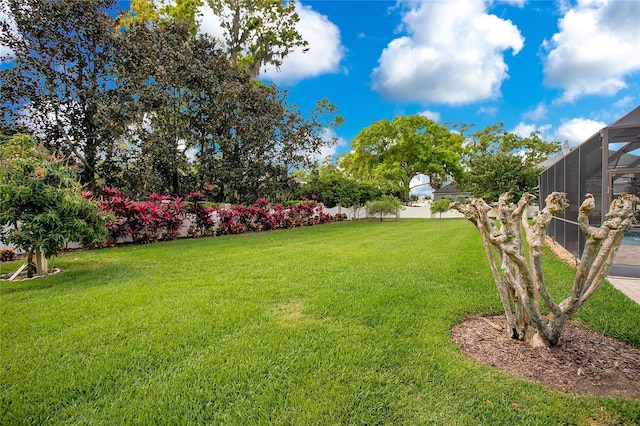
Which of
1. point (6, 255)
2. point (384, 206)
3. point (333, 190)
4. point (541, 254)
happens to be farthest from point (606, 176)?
point (333, 190)

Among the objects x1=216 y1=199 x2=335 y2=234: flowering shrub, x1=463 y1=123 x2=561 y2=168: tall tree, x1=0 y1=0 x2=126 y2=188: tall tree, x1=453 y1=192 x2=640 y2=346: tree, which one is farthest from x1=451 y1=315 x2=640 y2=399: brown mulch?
x1=463 y1=123 x2=561 y2=168: tall tree

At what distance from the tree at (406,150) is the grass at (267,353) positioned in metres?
26.5

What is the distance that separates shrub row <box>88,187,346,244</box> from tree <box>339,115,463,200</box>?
A: 718 inches

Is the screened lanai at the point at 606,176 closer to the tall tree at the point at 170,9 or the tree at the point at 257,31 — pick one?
the tree at the point at 257,31

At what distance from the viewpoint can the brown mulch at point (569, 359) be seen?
2125mm

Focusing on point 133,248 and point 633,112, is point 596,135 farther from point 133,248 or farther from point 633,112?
point 133,248

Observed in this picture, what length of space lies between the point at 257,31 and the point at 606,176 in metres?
16.8

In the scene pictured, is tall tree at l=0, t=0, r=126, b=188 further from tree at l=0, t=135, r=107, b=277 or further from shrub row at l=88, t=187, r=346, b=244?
tree at l=0, t=135, r=107, b=277

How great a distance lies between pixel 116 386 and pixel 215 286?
230cm

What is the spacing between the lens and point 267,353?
97.1 inches

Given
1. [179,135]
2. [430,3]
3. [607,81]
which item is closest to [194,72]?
[179,135]

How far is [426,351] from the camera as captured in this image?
2494 mm

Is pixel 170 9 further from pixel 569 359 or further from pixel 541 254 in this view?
pixel 569 359

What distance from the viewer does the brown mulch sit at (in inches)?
83.6
